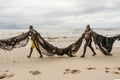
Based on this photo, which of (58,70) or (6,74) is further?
(58,70)

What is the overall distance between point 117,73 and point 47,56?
20.2ft

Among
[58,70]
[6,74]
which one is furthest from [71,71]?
[6,74]

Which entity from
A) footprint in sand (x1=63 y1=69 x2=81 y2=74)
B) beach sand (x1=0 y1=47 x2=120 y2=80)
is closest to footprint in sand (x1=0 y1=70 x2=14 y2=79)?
beach sand (x1=0 y1=47 x2=120 y2=80)

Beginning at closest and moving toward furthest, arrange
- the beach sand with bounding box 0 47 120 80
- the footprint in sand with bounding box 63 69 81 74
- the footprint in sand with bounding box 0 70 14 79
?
the beach sand with bounding box 0 47 120 80 → the footprint in sand with bounding box 0 70 14 79 → the footprint in sand with bounding box 63 69 81 74

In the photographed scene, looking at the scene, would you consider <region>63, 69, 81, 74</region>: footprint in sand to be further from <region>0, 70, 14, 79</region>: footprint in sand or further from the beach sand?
<region>0, 70, 14, 79</region>: footprint in sand

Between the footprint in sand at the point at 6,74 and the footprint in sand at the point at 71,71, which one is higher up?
the footprint in sand at the point at 71,71

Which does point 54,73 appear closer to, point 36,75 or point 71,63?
point 36,75

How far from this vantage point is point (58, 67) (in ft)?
44.3

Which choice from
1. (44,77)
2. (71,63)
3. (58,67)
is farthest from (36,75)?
(71,63)

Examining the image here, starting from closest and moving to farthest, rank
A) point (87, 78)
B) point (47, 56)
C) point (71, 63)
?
1. point (87, 78)
2. point (71, 63)
3. point (47, 56)

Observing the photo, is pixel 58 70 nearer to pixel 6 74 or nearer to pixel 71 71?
pixel 71 71

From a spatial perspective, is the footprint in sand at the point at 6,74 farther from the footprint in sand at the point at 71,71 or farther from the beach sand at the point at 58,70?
the footprint in sand at the point at 71,71

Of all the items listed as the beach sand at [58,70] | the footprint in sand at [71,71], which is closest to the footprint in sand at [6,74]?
the beach sand at [58,70]

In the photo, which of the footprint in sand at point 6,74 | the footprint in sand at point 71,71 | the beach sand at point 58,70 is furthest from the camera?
the footprint in sand at point 71,71
